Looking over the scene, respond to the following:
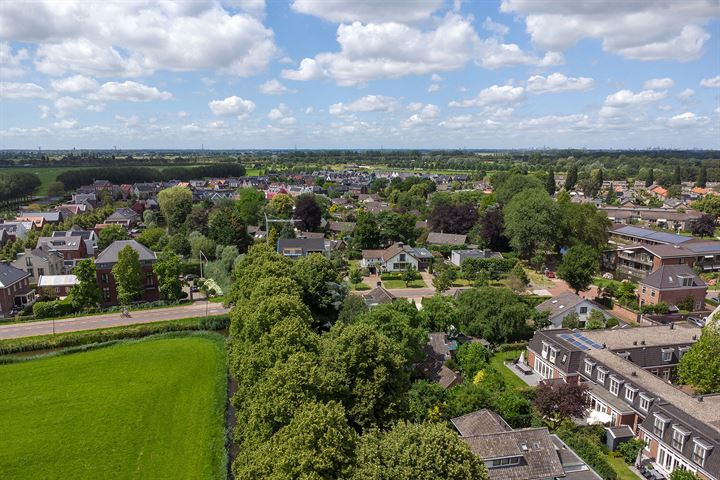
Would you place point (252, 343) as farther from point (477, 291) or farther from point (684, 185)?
point (684, 185)

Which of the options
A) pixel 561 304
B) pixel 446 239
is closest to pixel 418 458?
pixel 561 304

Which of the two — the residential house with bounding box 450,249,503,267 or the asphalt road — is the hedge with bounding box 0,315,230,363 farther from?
the residential house with bounding box 450,249,503,267

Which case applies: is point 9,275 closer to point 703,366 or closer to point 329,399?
point 329,399

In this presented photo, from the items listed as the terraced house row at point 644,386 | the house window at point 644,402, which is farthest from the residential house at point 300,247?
the house window at point 644,402

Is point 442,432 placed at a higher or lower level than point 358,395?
higher

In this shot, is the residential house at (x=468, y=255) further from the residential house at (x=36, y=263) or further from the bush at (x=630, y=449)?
the residential house at (x=36, y=263)

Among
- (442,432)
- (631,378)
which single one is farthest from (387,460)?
(631,378)

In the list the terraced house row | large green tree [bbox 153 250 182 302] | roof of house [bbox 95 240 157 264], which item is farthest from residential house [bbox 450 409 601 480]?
roof of house [bbox 95 240 157 264]

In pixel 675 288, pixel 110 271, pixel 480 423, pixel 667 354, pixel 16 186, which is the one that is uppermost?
pixel 16 186
